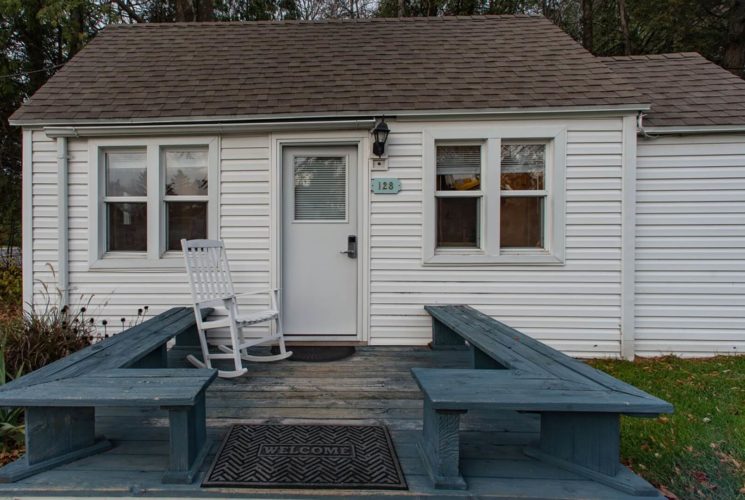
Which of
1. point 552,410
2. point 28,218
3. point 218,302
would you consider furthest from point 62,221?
point 552,410

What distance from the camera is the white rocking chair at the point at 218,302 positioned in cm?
331

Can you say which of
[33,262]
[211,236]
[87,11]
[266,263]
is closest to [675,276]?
[266,263]

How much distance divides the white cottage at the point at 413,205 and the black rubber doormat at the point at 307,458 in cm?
186

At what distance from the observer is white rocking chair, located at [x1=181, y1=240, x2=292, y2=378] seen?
331 centimetres

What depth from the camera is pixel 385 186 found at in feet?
13.6

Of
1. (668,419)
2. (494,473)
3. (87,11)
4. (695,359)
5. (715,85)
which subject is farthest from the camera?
(87,11)

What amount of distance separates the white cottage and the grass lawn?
656 millimetres

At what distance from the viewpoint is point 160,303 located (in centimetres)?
425

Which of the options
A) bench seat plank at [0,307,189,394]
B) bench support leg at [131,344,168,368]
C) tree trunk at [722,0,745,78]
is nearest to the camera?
bench seat plank at [0,307,189,394]

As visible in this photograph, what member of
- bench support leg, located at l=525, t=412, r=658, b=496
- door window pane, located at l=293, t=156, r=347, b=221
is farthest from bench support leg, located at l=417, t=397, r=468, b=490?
door window pane, located at l=293, t=156, r=347, b=221

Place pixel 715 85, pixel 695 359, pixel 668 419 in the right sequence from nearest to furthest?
pixel 668 419 → pixel 695 359 → pixel 715 85

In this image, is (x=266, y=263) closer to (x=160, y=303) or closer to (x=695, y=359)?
(x=160, y=303)

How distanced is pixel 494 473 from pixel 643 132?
12.9ft

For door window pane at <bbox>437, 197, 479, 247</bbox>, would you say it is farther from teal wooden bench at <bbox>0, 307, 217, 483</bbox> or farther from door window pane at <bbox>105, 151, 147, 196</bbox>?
door window pane at <bbox>105, 151, 147, 196</bbox>
